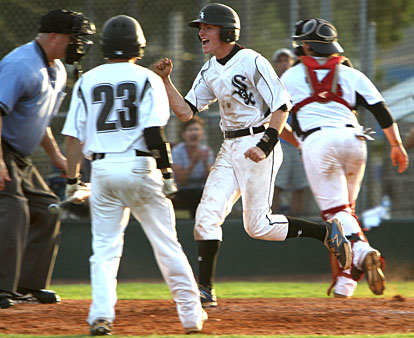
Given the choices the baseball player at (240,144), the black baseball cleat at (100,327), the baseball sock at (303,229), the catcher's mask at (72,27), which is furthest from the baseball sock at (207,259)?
the catcher's mask at (72,27)

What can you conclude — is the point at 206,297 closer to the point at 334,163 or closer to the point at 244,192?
the point at 244,192

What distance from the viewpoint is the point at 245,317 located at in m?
5.39

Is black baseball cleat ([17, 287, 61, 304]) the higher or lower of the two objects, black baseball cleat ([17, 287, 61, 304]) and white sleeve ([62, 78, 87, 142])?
the lower

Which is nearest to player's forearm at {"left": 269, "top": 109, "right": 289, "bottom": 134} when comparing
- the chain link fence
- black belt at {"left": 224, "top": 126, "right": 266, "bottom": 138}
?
black belt at {"left": 224, "top": 126, "right": 266, "bottom": 138}

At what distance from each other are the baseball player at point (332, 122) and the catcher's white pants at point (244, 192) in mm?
904

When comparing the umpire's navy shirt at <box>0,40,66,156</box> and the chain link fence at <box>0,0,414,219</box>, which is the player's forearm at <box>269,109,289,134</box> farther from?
the chain link fence at <box>0,0,414,219</box>

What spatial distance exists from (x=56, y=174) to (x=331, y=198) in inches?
154

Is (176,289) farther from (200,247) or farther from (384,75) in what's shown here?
(384,75)

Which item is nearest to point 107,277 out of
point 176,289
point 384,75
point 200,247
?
point 176,289

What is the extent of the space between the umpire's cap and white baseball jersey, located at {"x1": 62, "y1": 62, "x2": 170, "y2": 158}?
137cm

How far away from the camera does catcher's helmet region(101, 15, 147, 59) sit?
4.56 m

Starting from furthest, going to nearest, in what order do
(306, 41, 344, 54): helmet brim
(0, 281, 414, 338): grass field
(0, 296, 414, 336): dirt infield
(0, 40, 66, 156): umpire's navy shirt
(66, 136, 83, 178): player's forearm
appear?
(0, 281, 414, 338): grass field, (306, 41, 344, 54): helmet brim, (0, 40, 66, 156): umpire's navy shirt, (0, 296, 414, 336): dirt infield, (66, 136, 83, 178): player's forearm

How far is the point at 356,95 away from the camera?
21.7 ft

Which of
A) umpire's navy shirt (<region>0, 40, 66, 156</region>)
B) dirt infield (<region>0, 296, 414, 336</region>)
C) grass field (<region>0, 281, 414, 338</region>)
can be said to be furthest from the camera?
grass field (<region>0, 281, 414, 338</region>)
